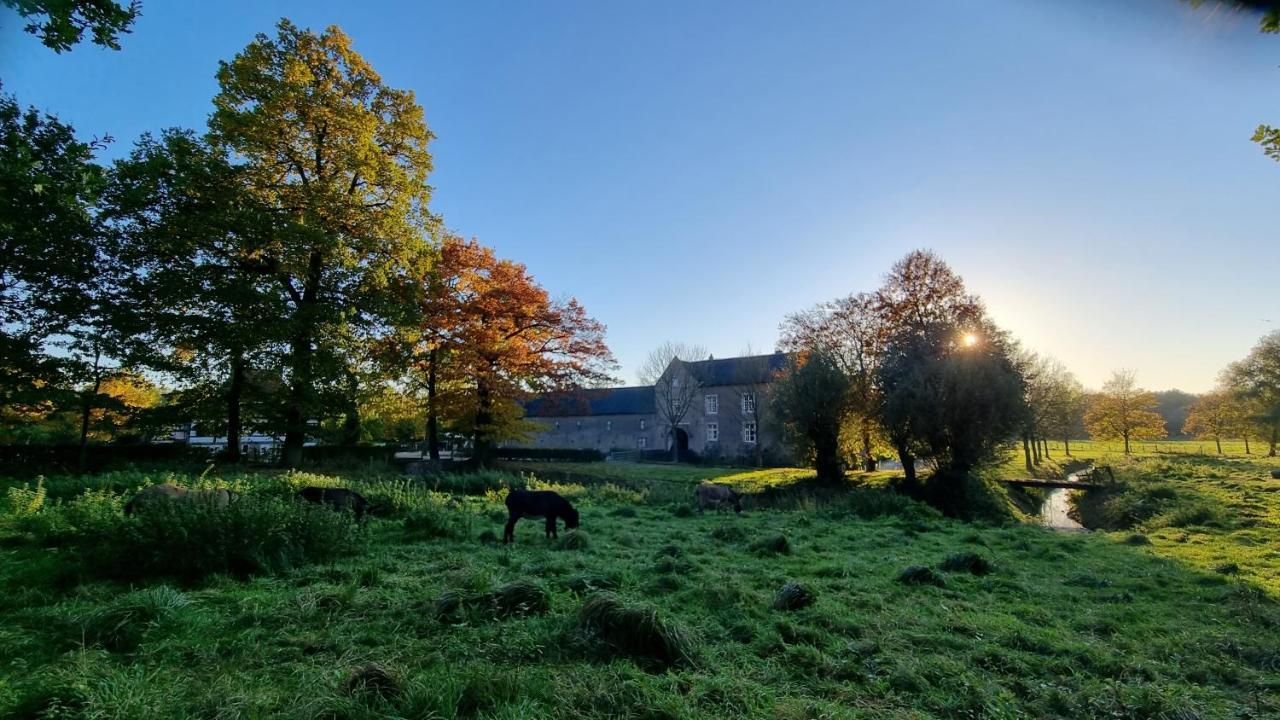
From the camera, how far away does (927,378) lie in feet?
79.6

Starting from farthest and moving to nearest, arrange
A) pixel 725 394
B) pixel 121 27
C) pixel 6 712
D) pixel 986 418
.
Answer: pixel 725 394 < pixel 986 418 < pixel 121 27 < pixel 6 712

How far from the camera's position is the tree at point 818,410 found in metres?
27.5

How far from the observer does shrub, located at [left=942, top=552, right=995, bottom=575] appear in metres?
9.03

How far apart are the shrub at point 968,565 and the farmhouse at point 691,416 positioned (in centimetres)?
3455

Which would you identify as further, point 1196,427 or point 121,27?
point 1196,427

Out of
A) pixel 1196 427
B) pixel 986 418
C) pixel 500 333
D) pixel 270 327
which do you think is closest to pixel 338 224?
pixel 270 327

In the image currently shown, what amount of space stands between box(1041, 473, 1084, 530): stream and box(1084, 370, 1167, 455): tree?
24160 millimetres

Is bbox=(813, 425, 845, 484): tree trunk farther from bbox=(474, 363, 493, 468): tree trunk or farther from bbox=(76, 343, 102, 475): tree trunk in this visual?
bbox=(76, 343, 102, 475): tree trunk

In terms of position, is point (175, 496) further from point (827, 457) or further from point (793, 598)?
point (827, 457)

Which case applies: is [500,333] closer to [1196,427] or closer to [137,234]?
[137,234]

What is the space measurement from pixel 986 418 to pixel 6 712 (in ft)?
89.2

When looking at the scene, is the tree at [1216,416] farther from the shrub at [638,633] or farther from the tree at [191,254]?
the tree at [191,254]

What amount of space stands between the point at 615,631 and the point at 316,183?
21.5 m

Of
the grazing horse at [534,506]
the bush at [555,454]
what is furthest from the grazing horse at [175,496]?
the bush at [555,454]
